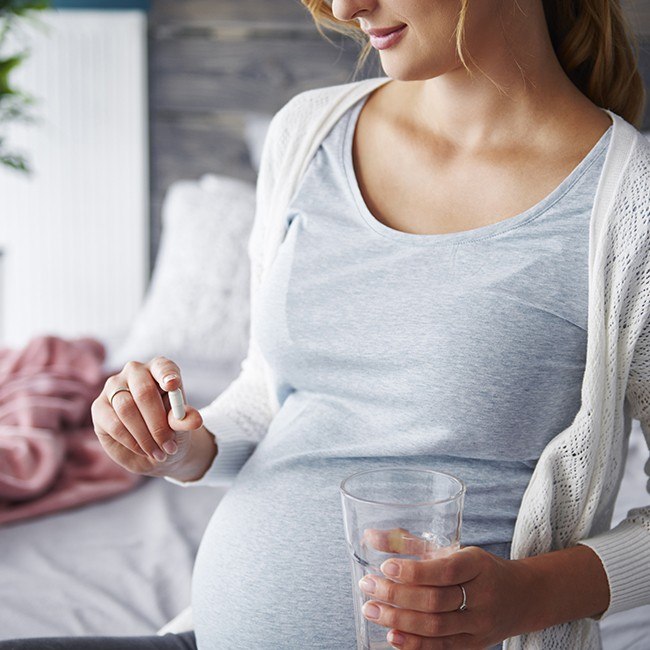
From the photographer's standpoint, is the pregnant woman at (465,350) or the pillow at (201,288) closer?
the pregnant woman at (465,350)

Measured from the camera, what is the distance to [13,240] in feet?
10.5

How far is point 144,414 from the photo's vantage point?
2.99 ft

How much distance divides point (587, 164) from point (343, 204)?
0.27 metres

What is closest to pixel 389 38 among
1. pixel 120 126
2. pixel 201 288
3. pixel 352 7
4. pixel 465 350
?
pixel 352 7

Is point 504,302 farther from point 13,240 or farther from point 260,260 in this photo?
point 13,240

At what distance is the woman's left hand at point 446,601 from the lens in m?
0.72

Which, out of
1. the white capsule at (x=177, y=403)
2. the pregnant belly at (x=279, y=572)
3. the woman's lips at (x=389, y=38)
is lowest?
the pregnant belly at (x=279, y=572)

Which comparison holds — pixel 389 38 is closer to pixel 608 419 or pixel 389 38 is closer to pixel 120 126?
pixel 608 419

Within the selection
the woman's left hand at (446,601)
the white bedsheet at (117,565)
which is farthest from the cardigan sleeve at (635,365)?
the white bedsheet at (117,565)

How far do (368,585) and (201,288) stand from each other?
5.63ft

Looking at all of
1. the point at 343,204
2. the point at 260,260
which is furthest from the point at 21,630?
the point at 343,204

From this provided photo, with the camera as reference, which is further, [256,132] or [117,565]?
[256,132]

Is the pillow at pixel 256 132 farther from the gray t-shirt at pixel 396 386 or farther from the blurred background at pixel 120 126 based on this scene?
the gray t-shirt at pixel 396 386

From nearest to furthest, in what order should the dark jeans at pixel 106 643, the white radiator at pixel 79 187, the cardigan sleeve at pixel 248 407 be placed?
1. the dark jeans at pixel 106 643
2. the cardigan sleeve at pixel 248 407
3. the white radiator at pixel 79 187
